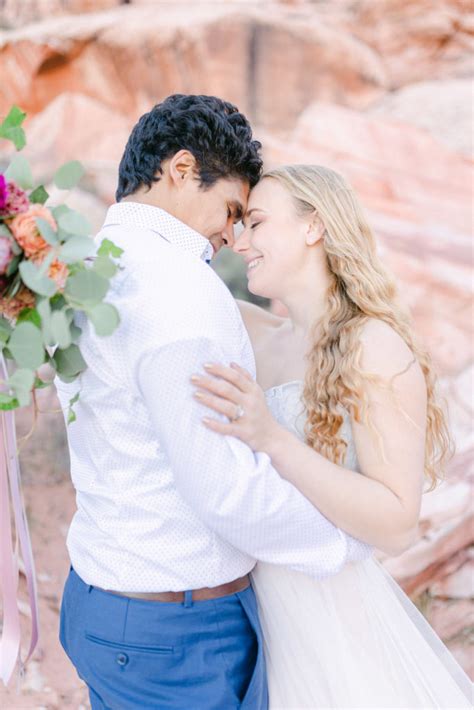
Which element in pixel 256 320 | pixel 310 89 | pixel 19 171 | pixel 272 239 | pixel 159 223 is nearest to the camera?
pixel 19 171

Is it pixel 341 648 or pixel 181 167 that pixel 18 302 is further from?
pixel 341 648

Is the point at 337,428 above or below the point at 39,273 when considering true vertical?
below

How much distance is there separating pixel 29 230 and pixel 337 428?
36.9 inches

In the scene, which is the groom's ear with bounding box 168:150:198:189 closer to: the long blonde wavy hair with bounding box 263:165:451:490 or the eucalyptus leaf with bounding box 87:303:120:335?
the long blonde wavy hair with bounding box 263:165:451:490

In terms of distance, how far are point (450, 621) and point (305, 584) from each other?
2.59 m

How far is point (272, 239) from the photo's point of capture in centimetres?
206

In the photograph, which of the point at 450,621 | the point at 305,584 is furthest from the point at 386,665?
the point at 450,621

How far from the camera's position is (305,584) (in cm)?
186

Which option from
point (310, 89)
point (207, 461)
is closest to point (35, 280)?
point (207, 461)

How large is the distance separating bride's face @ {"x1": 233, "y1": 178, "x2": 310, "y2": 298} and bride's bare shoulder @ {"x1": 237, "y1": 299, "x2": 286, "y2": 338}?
1.02ft

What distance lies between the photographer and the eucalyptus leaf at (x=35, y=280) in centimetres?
120

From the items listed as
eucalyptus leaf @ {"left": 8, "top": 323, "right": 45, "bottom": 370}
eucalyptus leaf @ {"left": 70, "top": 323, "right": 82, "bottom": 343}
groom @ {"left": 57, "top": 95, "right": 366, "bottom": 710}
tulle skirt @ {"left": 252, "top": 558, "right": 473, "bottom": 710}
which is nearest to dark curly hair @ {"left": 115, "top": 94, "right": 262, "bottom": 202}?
groom @ {"left": 57, "top": 95, "right": 366, "bottom": 710}

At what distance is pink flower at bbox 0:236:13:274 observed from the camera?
47.5 inches

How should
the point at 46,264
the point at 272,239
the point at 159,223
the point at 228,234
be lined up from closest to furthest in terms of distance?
the point at 46,264 < the point at 159,223 < the point at 228,234 < the point at 272,239
